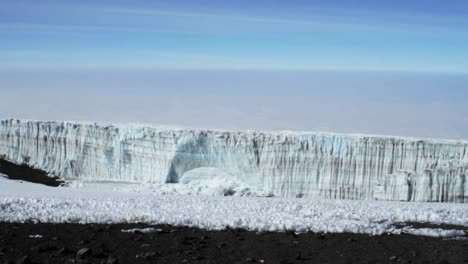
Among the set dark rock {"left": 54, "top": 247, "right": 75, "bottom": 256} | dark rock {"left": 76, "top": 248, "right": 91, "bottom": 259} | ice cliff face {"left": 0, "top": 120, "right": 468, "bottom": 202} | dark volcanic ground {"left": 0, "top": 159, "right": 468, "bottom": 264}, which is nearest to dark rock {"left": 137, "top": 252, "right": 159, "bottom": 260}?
dark volcanic ground {"left": 0, "top": 159, "right": 468, "bottom": 264}

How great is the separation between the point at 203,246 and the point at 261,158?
10.7 metres

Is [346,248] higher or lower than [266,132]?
lower

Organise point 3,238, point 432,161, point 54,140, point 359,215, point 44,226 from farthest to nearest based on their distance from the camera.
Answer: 1. point 54,140
2. point 432,161
3. point 359,215
4. point 44,226
5. point 3,238

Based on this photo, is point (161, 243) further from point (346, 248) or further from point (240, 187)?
point (240, 187)

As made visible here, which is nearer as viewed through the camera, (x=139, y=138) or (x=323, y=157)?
(x=323, y=157)

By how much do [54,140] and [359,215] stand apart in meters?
14.1

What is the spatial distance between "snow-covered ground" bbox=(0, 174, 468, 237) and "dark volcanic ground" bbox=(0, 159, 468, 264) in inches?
18.8

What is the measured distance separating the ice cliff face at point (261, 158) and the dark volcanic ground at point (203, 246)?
321 inches

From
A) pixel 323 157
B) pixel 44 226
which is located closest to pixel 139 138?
pixel 323 157

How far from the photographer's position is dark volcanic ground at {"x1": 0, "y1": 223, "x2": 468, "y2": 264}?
882 centimetres

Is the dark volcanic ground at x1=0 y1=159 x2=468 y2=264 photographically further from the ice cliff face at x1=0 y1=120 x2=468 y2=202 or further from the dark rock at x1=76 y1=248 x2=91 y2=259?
the ice cliff face at x1=0 y1=120 x2=468 y2=202

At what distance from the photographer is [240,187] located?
65.1ft

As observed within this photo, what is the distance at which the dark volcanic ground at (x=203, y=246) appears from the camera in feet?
28.9

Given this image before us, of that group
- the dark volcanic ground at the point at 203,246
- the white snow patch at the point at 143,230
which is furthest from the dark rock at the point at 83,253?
the white snow patch at the point at 143,230
